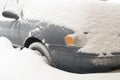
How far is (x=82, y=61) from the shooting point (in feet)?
13.1

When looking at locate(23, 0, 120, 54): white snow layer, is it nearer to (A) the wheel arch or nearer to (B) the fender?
(B) the fender

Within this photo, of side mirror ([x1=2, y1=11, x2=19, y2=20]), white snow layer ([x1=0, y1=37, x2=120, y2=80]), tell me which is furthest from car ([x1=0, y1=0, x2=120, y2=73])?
white snow layer ([x1=0, y1=37, x2=120, y2=80])

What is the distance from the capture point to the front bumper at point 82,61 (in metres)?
3.97

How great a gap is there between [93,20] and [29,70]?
1.28 m

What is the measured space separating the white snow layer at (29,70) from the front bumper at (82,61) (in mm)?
217

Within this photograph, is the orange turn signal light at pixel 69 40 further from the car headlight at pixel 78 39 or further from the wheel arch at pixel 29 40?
the wheel arch at pixel 29 40

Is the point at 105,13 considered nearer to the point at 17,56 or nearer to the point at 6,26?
the point at 17,56

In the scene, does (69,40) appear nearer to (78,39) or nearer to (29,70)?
(78,39)

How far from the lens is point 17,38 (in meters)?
5.31

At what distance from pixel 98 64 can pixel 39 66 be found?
935mm

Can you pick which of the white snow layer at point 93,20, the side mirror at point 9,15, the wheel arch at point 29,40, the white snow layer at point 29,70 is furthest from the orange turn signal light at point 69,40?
the side mirror at point 9,15

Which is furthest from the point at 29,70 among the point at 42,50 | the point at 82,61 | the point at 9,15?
the point at 9,15

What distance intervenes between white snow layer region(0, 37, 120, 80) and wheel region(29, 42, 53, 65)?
16cm

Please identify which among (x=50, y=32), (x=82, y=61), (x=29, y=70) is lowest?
(x=29, y=70)
